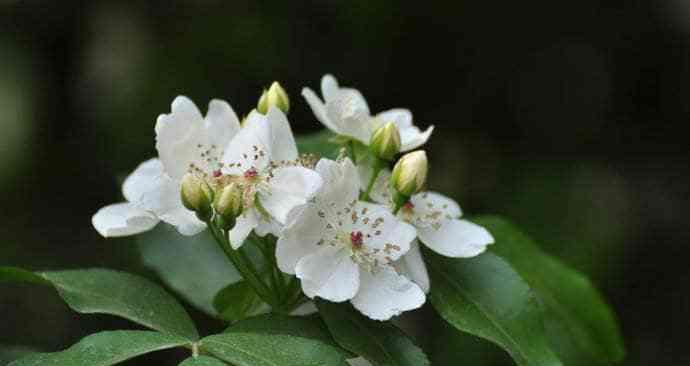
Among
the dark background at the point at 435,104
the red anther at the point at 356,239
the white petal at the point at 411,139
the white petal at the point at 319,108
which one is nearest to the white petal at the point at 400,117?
the white petal at the point at 411,139

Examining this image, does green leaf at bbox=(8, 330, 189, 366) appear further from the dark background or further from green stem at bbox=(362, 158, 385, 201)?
the dark background

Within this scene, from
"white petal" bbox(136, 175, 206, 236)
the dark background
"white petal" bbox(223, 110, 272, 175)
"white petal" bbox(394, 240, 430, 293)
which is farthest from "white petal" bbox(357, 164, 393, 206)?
the dark background

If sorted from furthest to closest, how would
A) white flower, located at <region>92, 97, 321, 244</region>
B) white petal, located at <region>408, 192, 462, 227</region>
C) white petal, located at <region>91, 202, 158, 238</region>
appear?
1. white petal, located at <region>408, 192, 462, 227</region>
2. white petal, located at <region>91, 202, 158, 238</region>
3. white flower, located at <region>92, 97, 321, 244</region>

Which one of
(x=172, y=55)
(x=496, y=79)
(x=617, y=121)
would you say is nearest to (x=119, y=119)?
(x=172, y=55)

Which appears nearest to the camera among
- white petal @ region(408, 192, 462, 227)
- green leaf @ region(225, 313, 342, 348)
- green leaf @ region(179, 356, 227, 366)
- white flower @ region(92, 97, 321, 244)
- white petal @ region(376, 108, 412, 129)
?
green leaf @ region(179, 356, 227, 366)

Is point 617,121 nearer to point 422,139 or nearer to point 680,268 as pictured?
point 680,268

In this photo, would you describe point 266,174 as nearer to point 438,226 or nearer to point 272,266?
point 272,266
